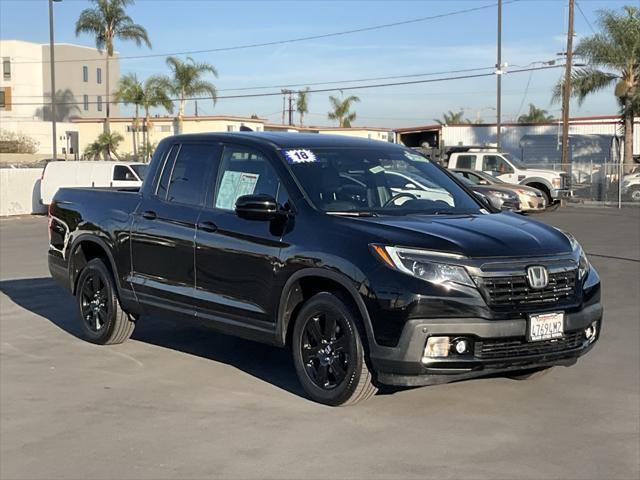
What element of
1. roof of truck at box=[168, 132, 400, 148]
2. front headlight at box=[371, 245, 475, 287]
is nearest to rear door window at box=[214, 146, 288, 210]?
roof of truck at box=[168, 132, 400, 148]

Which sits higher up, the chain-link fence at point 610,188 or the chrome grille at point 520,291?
the chain-link fence at point 610,188

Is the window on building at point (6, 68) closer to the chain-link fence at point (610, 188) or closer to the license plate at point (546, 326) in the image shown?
the chain-link fence at point (610, 188)

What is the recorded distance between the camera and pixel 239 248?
6.17 m

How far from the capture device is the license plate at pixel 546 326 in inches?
206

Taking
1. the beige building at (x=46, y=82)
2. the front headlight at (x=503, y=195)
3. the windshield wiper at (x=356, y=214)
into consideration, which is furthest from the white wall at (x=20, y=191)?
the beige building at (x=46, y=82)

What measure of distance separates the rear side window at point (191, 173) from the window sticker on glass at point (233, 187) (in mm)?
205

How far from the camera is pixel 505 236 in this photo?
5.46 metres

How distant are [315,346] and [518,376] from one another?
1757mm

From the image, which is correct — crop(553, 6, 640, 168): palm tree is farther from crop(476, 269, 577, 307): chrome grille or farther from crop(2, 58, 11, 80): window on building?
crop(2, 58, 11, 80): window on building

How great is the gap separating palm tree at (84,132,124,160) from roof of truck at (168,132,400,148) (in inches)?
2114

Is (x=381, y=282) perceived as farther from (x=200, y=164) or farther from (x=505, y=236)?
(x=200, y=164)

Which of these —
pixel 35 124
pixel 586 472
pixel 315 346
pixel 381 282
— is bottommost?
pixel 586 472

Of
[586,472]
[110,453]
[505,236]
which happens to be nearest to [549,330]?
[505,236]

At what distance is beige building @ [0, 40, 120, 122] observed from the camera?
78875 millimetres
